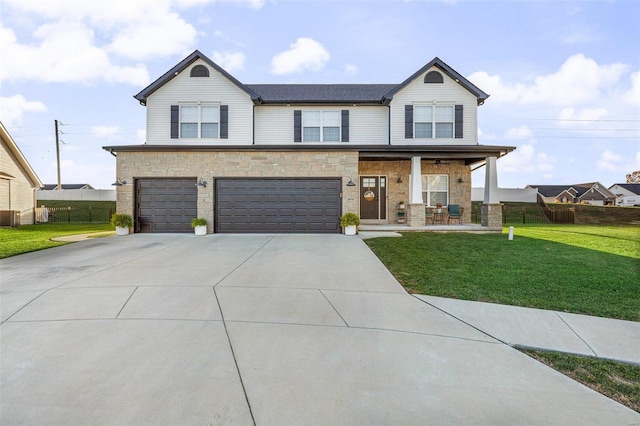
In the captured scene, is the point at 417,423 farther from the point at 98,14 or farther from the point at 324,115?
the point at 98,14

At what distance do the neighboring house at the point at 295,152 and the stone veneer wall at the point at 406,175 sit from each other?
0.05 m

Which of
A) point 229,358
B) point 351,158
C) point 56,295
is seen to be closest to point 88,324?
point 56,295

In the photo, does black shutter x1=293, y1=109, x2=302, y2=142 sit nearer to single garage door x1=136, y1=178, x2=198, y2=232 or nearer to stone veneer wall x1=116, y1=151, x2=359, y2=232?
stone veneer wall x1=116, y1=151, x2=359, y2=232

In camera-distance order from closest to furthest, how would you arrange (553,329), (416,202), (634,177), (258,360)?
(258,360) → (553,329) → (416,202) → (634,177)

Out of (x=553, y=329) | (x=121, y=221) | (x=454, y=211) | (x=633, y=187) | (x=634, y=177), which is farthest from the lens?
(x=634, y=177)

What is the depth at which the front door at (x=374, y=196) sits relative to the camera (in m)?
15.9

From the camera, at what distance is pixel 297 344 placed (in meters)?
3.44

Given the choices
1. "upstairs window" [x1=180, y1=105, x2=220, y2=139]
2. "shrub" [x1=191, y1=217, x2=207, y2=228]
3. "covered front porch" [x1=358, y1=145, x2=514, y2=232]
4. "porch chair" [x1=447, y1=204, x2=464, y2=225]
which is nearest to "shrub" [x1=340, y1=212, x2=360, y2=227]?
"covered front porch" [x1=358, y1=145, x2=514, y2=232]

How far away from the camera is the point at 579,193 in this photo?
53781 millimetres

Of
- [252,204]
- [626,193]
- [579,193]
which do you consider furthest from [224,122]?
[626,193]

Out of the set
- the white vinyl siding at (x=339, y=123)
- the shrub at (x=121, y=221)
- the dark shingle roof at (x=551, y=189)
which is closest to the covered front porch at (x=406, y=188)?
the white vinyl siding at (x=339, y=123)

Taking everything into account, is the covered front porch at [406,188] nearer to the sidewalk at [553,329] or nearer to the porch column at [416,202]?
the porch column at [416,202]

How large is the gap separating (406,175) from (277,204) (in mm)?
6763

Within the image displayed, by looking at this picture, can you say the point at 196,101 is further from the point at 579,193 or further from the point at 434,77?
the point at 579,193
